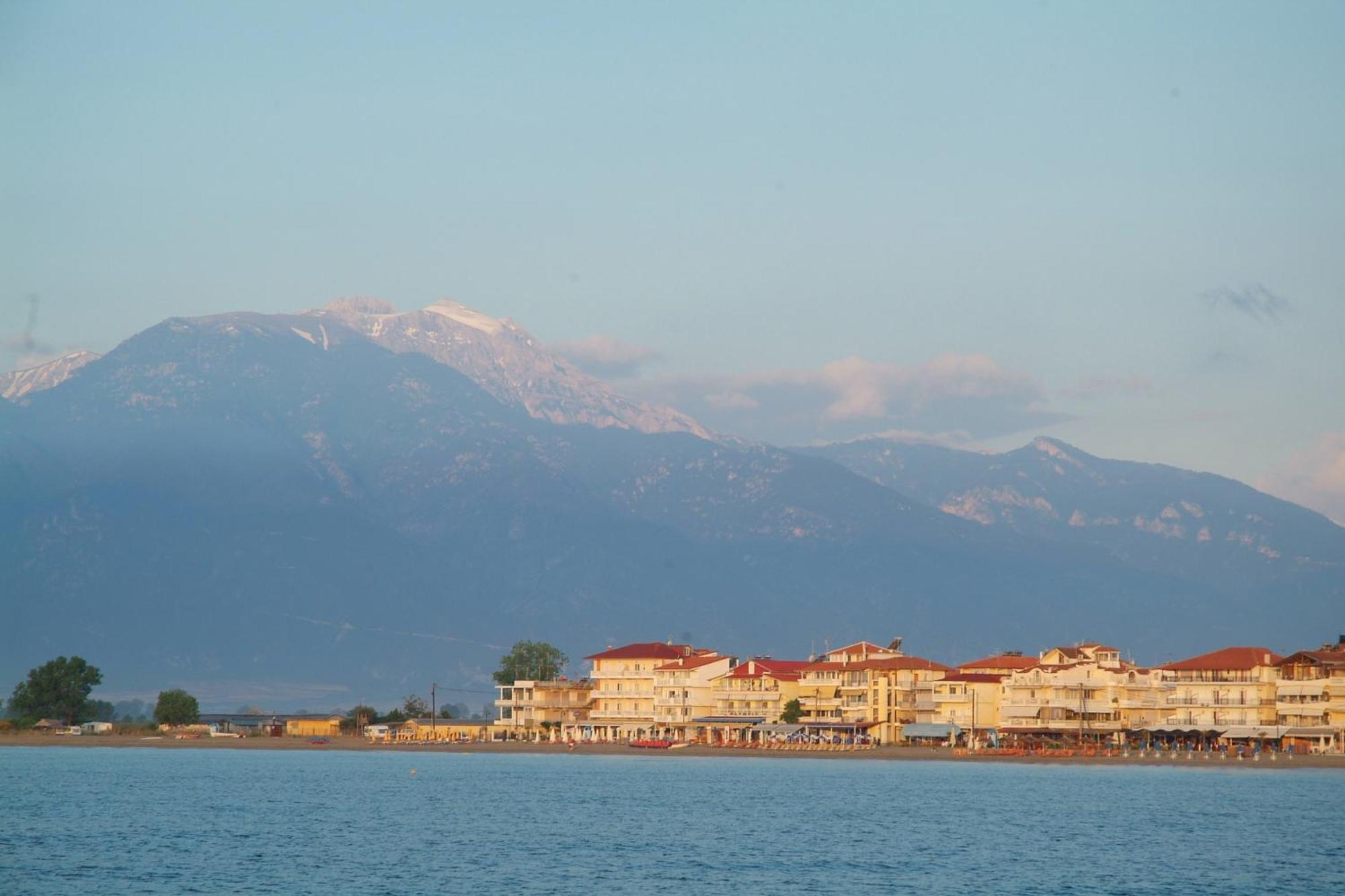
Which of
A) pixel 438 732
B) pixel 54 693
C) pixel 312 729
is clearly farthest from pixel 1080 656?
pixel 54 693

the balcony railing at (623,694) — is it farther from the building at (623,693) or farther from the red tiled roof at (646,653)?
the red tiled roof at (646,653)

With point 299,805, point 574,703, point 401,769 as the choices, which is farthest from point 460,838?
point 574,703

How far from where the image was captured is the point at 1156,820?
80062 mm

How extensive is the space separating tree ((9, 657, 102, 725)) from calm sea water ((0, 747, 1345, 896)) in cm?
7957

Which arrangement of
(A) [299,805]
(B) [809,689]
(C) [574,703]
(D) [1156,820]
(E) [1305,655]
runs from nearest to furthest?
(D) [1156,820] → (A) [299,805] → (E) [1305,655] → (B) [809,689] → (C) [574,703]

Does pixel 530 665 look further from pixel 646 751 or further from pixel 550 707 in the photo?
pixel 646 751

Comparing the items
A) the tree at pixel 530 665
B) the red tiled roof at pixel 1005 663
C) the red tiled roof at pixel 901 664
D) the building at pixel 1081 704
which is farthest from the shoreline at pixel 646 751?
the tree at pixel 530 665

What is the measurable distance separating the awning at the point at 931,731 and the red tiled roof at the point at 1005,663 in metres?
11.3

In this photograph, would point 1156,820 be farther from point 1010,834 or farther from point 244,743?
point 244,743

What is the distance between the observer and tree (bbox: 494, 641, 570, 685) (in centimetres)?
18675

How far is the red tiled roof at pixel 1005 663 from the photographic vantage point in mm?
157500

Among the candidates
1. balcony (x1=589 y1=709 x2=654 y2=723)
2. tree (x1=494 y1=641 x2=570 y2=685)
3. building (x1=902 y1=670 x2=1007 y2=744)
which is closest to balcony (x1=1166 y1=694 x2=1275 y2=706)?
building (x1=902 y1=670 x2=1007 y2=744)

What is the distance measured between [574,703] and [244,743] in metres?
32.1

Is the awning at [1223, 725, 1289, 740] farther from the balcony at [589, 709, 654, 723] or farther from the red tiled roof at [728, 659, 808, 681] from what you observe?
the balcony at [589, 709, 654, 723]
